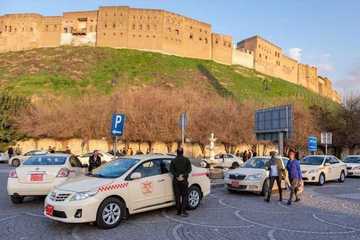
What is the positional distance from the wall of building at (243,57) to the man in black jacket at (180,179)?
10020 cm

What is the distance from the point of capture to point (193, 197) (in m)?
10.7

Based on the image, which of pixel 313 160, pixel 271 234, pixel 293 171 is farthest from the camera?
pixel 313 160

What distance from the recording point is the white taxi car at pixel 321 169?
18266mm

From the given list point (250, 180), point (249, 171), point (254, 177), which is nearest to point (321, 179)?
point (249, 171)

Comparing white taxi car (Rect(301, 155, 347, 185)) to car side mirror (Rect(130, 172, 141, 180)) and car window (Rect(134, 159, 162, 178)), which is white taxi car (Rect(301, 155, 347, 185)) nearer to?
car window (Rect(134, 159, 162, 178))

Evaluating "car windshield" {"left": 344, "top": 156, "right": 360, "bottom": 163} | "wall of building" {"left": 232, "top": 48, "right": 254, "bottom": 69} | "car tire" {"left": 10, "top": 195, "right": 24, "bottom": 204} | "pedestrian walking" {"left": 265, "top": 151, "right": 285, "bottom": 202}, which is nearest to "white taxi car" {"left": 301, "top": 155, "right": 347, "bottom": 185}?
"car windshield" {"left": 344, "top": 156, "right": 360, "bottom": 163}

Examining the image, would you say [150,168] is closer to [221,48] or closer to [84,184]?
[84,184]

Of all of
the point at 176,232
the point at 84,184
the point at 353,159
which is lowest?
the point at 176,232

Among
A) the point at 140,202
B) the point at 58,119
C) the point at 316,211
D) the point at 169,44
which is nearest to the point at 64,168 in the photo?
the point at 140,202

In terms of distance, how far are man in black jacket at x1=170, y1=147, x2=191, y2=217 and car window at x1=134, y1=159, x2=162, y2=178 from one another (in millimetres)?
376

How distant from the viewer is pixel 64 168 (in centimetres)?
1145

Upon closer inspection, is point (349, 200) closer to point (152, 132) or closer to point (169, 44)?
point (152, 132)

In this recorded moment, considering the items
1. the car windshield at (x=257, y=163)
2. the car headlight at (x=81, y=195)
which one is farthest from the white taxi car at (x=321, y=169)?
the car headlight at (x=81, y=195)

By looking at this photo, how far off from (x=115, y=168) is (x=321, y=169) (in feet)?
40.9
